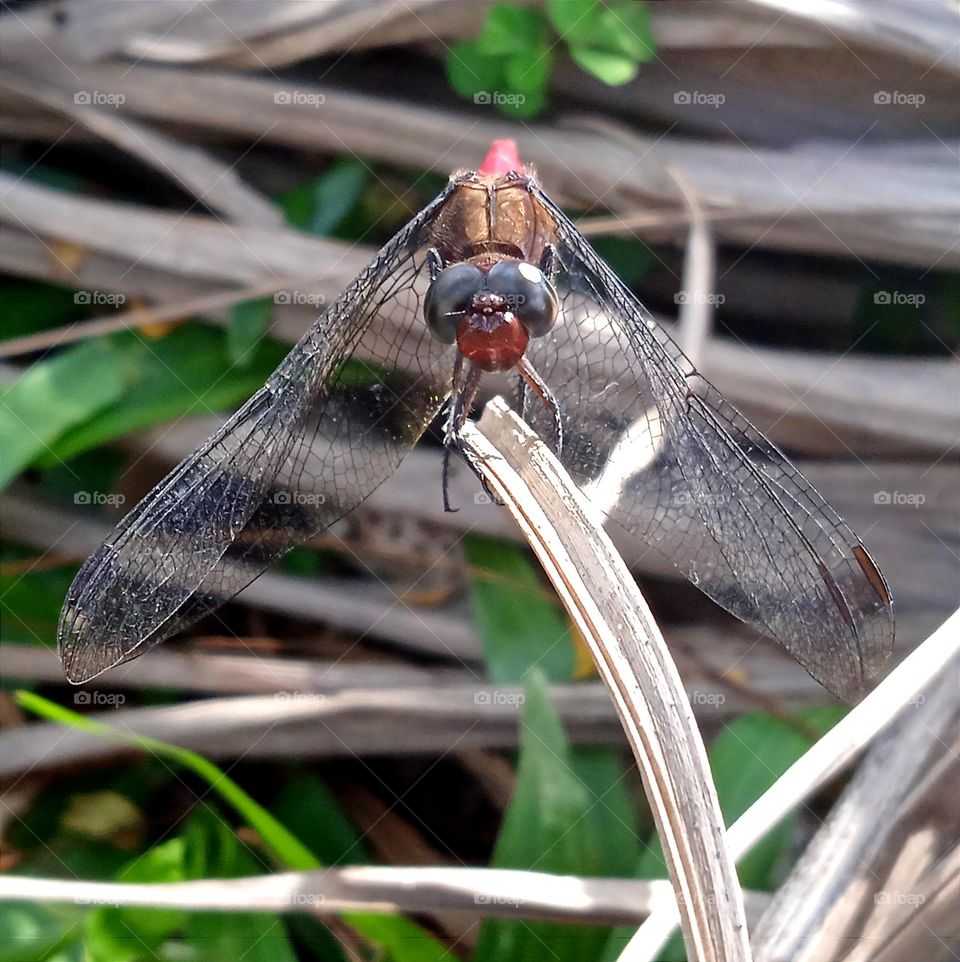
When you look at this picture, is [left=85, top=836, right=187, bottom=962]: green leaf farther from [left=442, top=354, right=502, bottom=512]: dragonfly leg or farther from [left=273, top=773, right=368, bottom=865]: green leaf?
[left=442, top=354, right=502, bottom=512]: dragonfly leg

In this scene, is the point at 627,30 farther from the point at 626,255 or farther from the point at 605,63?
the point at 626,255

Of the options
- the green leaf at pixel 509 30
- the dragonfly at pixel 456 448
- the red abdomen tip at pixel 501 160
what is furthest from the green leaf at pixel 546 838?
the green leaf at pixel 509 30

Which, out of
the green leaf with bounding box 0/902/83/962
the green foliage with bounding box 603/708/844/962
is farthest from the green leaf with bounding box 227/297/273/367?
the green foliage with bounding box 603/708/844/962

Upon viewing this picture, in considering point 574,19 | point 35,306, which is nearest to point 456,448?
point 574,19

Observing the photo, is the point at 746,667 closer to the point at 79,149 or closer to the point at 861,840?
the point at 861,840

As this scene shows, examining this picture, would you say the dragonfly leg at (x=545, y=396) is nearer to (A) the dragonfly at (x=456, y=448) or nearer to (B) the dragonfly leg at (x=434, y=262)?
(A) the dragonfly at (x=456, y=448)

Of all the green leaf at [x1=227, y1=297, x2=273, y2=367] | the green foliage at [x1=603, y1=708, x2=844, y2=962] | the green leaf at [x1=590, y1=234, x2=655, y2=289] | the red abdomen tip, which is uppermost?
the green leaf at [x1=590, y1=234, x2=655, y2=289]

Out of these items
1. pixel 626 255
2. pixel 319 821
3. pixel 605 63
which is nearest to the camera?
pixel 319 821
